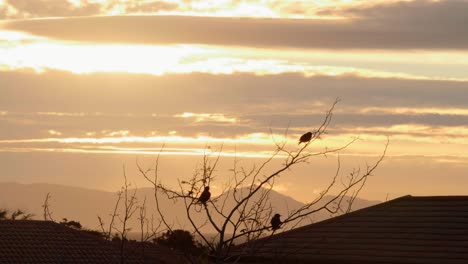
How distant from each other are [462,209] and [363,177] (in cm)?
1334

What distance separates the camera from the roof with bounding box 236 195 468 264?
25.0 meters

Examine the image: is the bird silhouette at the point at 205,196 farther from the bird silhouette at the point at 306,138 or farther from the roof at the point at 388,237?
the roof at the point at 388,237

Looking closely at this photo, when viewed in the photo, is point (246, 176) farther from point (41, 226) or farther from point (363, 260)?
point (41, 226)

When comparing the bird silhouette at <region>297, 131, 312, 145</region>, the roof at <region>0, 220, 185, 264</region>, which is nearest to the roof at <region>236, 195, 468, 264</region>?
the bird silhouette at <region>297, 131, 312, 145</region>

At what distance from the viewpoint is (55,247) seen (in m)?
51.2

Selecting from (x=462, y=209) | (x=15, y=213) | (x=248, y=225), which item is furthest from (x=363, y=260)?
(x=15, y=213)

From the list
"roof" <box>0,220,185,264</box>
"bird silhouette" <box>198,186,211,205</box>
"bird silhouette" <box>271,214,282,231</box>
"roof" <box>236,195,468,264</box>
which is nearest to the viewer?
"bird silhouette" <box>271,214,282,231</box>

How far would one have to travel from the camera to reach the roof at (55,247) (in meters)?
49.2

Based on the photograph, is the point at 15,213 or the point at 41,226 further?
the point at 15,213

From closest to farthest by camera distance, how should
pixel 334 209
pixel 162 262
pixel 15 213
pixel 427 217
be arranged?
pixel 334 209
pixel 427 217
pixel 162 262
pixel 15 213

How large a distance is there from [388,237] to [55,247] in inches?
1106

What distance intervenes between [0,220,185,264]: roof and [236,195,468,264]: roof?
68.5 ft

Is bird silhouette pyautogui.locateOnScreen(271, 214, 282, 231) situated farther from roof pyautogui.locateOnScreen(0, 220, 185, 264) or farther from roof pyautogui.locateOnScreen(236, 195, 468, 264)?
roof pyautogui.locateOnScreen(0, 220, 185, 264)

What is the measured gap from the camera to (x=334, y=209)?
14.8 metres
